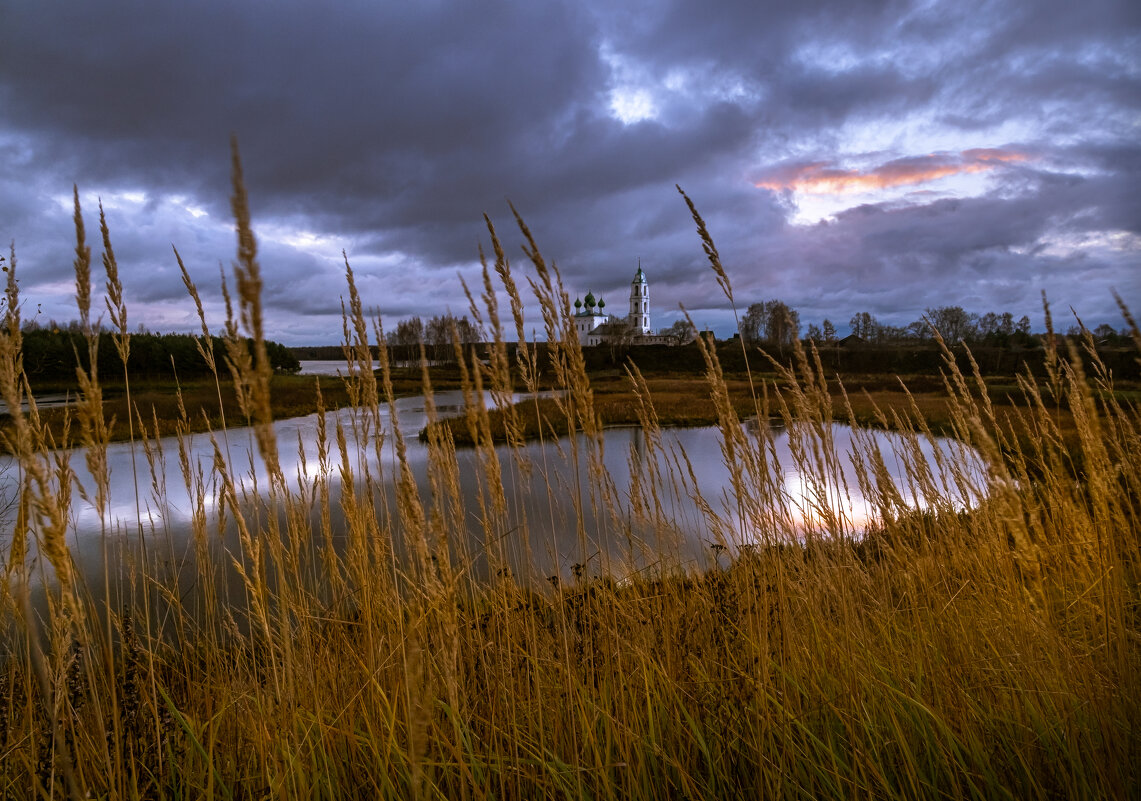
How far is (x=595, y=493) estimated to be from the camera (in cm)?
501

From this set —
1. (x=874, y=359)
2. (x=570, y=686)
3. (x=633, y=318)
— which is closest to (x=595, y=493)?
(x=570, y=686)

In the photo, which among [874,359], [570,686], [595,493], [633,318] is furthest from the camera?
[633,318]

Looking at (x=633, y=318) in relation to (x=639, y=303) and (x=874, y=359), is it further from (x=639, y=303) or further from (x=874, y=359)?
(x=874, y=359)

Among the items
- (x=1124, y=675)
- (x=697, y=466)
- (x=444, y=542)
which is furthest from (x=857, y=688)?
(x=697, y=466)

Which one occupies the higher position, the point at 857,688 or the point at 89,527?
the point at 857,688

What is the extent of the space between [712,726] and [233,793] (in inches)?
60.0

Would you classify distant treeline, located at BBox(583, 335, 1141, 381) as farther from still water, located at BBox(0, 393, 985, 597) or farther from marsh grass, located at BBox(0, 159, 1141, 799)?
marsh grass, located at BBox(0, 159, 1141, 799)

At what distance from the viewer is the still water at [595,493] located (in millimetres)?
2490

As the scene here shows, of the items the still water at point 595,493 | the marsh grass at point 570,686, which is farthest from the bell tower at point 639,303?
the marsh grass at point 570,686

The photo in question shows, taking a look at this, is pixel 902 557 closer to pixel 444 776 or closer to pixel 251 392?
pixel 444 776

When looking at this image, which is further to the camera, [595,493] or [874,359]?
[874,359]

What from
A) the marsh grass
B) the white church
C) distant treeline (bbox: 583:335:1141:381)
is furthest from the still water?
the white church

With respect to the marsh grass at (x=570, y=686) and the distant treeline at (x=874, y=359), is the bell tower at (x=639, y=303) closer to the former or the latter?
the distant treeline at (x=874, y=359)

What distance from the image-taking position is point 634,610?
8.39ft
